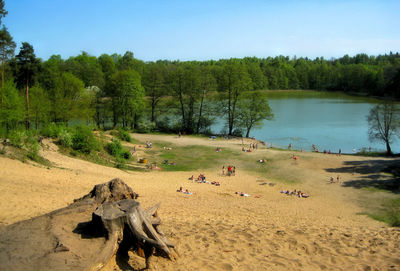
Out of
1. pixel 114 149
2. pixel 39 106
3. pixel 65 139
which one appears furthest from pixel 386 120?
pixel 39 106

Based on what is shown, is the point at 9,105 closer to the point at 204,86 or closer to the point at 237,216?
the point at 237,216

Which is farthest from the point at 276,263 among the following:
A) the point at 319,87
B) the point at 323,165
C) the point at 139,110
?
the point at 319,87

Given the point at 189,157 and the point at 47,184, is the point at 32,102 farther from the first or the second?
the point at 47,184

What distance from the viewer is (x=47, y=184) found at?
14344 mm

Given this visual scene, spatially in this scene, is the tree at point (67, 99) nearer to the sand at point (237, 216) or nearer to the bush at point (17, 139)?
the sand at point (237, 216)

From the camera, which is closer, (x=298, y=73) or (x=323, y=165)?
(x=323, y=165)

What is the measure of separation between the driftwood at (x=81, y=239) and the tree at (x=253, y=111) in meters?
42.7

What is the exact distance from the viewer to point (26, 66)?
29.9m

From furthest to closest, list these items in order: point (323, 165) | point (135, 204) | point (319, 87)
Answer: point (319, 87), point (323, 165), point (135, 204)

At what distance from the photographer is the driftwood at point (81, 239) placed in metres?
5.69

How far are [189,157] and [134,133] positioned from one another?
1547 centimetres

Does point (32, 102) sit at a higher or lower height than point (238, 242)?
higher

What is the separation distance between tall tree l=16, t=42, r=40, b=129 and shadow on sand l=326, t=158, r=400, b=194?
96.8 feet

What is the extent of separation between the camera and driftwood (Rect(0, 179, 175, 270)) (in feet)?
18.7
